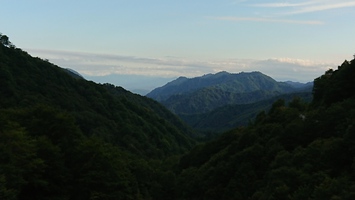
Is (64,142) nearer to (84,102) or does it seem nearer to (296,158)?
(296,158)

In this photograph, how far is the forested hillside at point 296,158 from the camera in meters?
25.6

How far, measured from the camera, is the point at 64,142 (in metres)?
44.0

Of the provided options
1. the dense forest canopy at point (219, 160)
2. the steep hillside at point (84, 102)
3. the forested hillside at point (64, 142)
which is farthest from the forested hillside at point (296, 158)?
the steep hillside at point (84, 102)

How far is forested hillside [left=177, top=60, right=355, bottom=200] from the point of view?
84.0 ft

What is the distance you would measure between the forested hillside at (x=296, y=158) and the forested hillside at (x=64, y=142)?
1207cm

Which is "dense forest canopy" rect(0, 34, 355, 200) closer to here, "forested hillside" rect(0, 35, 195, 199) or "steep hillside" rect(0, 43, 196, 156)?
"forested hillside" rect(0, 35, 195, 199)

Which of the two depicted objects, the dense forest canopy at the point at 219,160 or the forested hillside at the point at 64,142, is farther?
the forested hillside at the point at 64,142

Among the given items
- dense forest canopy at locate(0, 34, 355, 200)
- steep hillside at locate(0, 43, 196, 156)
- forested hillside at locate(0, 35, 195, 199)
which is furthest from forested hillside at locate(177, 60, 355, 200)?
steep hillside at locate(0, 43, 196, 156)

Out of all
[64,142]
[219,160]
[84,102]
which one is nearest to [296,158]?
[219,160]

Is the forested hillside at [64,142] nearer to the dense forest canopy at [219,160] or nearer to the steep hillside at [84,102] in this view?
the dense forest canopy at [219,160]

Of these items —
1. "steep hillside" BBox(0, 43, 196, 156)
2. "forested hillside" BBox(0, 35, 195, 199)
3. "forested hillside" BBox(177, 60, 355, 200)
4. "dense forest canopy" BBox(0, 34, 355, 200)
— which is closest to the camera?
"forested hillside" BBox(177, 60, 355, 200)

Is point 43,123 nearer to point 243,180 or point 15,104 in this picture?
point 243,180

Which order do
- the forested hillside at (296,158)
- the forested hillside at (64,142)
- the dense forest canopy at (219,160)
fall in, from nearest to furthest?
the forested hillside at (296,158) < the dense forest canopy at (219,160) < the forested hillside at (64,142)

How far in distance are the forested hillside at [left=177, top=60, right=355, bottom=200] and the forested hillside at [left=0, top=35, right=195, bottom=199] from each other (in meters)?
12.1
